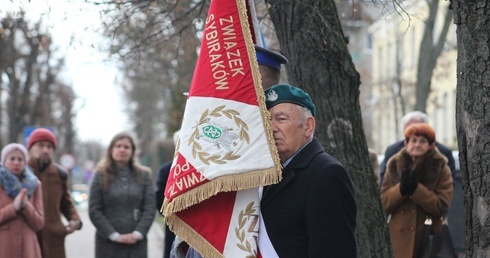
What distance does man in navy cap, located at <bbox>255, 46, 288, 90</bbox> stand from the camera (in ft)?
18.1

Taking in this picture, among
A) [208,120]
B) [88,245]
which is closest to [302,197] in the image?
[208,120]

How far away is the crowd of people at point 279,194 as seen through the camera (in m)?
4.68

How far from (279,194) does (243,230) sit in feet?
0.78

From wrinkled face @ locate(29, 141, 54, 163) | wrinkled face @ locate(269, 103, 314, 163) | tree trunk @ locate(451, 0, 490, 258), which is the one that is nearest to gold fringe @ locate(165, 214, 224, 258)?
wrinkled face @ locate(269, 103, 314, 163)

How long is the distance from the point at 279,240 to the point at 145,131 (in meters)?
58.8

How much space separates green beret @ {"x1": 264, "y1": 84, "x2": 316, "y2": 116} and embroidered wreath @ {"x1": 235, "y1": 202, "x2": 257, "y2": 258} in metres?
0.51

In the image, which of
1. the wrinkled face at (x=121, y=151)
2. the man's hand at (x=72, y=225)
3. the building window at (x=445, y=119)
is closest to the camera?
the wrinkled face at (x=121, y=151)

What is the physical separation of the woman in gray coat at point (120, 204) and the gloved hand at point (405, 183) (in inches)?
111

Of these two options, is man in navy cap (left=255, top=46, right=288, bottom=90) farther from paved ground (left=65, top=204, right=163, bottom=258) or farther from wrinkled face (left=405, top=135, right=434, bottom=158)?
paved ground (left=65, top=204, right=163, bottom=258)

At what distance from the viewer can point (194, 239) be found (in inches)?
194

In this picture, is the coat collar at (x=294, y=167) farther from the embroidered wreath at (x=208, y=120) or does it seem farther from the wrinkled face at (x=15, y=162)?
the wrinkled face at (x=15, y=162)

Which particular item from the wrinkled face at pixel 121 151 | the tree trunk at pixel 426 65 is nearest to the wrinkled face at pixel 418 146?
the wrinkled face at pixel 121 151

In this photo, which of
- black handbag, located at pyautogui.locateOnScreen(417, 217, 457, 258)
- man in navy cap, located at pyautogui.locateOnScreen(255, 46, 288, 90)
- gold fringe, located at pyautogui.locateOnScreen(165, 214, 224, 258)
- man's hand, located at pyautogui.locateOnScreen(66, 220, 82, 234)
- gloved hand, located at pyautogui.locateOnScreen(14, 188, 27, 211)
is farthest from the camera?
man's hand, located at pyautogui.locateOnScreen(66, 220, 82, 234)

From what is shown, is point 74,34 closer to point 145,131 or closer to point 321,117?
point 321,117
